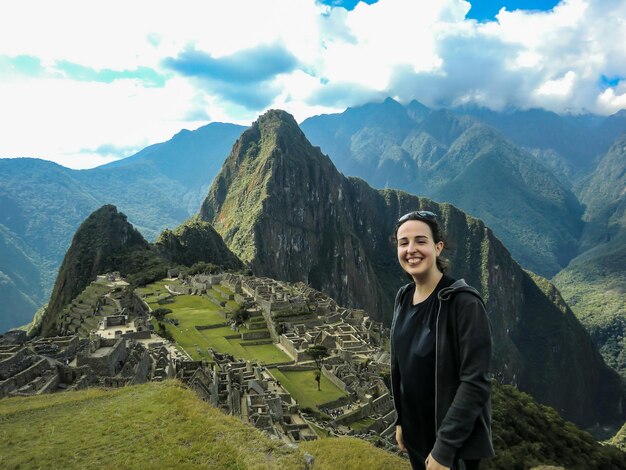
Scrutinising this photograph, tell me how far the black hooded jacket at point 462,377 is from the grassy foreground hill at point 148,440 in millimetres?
7101

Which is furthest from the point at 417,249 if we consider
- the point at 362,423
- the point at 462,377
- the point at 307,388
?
the point at 307,388

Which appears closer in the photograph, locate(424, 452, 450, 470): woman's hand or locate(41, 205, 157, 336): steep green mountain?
locate(424, 452, 450, 470): woman's hand

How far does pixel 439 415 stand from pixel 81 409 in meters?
13.2

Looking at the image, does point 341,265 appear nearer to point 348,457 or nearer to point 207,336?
point 207,336

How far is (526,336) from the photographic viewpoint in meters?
177

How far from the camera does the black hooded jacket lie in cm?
399

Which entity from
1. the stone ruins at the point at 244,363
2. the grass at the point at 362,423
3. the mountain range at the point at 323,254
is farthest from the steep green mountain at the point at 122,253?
the grass at the point at 362,423

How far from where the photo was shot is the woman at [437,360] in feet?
13.1

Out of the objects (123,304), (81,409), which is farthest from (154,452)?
(123,304)

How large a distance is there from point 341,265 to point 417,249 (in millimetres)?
165105

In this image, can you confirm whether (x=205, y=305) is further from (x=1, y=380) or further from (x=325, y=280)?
(x=325, y=280)

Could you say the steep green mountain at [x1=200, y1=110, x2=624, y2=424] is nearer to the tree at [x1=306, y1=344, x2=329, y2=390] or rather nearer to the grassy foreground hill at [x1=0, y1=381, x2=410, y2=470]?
the tree at [x1=306, y1=344, x2=329, y2=390]

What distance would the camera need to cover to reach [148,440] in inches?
433

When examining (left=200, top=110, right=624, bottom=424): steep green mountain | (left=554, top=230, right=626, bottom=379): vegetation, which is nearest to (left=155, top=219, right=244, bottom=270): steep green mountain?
(left=200, top=110, right=624, bottom=424): steep green mountain
